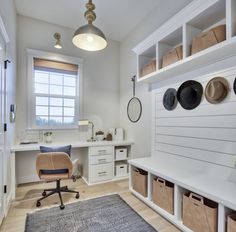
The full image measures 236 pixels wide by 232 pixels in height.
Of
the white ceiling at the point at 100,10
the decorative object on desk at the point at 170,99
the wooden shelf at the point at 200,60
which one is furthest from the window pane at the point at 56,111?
the decorative object on desk at the point at 170,99

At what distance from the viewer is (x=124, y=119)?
13.1ft

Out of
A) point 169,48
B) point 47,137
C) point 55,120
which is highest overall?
point 169,48

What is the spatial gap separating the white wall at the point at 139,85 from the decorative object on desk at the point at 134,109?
0.34 ft

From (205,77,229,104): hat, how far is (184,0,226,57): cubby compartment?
1.34ft

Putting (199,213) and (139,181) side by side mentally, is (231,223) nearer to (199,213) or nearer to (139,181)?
(199,213)

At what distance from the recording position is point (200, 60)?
1.93 metres

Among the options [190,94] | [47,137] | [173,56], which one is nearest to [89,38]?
[173,56]

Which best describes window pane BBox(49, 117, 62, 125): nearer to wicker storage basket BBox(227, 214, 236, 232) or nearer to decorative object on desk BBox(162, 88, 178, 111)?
decorative object on desk BBox(162, 88, 178, 111)

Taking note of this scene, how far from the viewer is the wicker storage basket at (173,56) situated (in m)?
2.11

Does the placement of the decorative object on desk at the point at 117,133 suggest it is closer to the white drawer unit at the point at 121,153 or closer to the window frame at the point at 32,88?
the white drawer unit at the point at 121,153

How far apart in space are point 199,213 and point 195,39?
6.05ft

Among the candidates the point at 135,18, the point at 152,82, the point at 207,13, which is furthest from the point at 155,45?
the point at 135,18

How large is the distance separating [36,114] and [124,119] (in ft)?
6.24

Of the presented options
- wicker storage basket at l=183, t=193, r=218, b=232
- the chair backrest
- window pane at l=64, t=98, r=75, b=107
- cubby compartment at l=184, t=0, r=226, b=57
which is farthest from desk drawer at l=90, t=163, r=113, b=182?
cubby compartment at l=184, t=0, r=226, b=57
